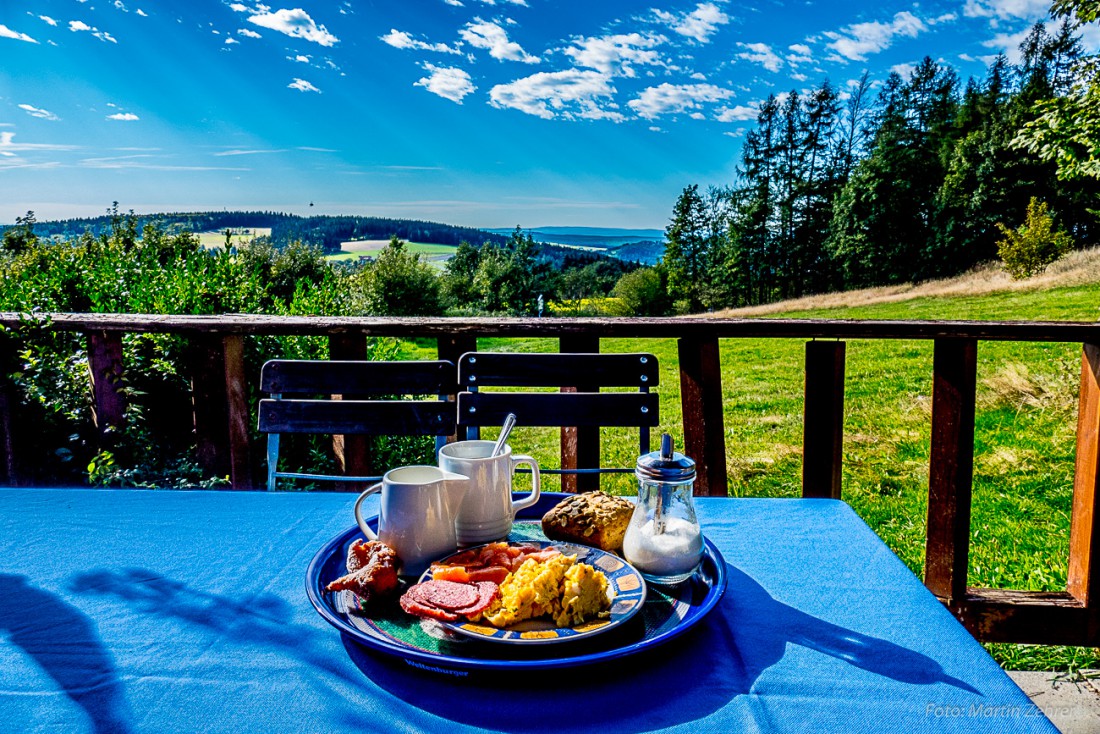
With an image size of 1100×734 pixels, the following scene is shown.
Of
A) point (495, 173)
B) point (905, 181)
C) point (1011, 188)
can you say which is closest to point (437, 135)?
point (495, 173)

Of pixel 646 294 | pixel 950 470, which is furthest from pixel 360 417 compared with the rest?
pixel 646 294

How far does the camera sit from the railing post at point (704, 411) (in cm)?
219

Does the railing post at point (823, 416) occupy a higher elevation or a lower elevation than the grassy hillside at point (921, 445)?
higher

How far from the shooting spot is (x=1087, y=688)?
203cm

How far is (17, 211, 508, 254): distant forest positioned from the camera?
706 inches

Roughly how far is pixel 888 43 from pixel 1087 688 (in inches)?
1923

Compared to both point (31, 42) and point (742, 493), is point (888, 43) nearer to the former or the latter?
point (31, 42)

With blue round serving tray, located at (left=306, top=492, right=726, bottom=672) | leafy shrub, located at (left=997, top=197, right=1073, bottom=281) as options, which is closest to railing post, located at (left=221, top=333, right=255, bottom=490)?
blue round serving tray, located at (left=306, top=492, right=726, bottom=672)

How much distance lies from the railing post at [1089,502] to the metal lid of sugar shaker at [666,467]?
1.68 meters

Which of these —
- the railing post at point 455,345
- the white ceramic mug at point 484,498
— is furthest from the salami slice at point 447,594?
the railing post at point 455,345

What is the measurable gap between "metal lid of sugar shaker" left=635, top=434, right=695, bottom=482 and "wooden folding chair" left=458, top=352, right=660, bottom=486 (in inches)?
32.9

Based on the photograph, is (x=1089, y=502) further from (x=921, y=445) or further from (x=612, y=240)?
(x=612, y=240)

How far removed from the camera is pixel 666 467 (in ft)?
2.91

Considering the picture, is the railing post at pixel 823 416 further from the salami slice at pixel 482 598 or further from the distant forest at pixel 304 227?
the distant forest at pixel 304 227
